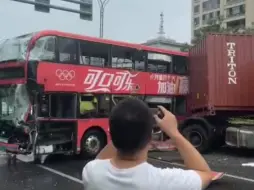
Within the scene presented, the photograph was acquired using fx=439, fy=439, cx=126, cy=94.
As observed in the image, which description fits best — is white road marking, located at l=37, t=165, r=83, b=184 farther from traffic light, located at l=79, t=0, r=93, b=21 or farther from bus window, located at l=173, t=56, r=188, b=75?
traffic light, located at l=79, t=0, r=93, b=21

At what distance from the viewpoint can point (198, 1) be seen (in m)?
86.8

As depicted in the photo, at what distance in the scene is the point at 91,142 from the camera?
39.9ft

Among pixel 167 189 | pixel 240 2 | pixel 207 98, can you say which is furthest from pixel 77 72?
pixel 240 2

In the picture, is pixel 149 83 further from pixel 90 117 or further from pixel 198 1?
pixel 198 1

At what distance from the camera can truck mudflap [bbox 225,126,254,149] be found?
1248 centimetres

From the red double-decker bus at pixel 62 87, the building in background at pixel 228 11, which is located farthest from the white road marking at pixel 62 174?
the building in background at pixel 228 11

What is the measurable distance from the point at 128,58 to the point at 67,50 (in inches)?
90.5

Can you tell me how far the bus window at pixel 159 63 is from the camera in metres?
14.0

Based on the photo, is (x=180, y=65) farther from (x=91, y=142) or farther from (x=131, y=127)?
(x=131, y=127)

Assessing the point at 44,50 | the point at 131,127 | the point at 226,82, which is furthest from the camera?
the point at 226,82

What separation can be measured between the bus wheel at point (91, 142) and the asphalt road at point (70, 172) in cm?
30

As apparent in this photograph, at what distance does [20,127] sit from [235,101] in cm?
641

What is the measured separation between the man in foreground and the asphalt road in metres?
6.46

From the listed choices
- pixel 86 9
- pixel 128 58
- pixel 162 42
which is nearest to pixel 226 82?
pixel 128 58
